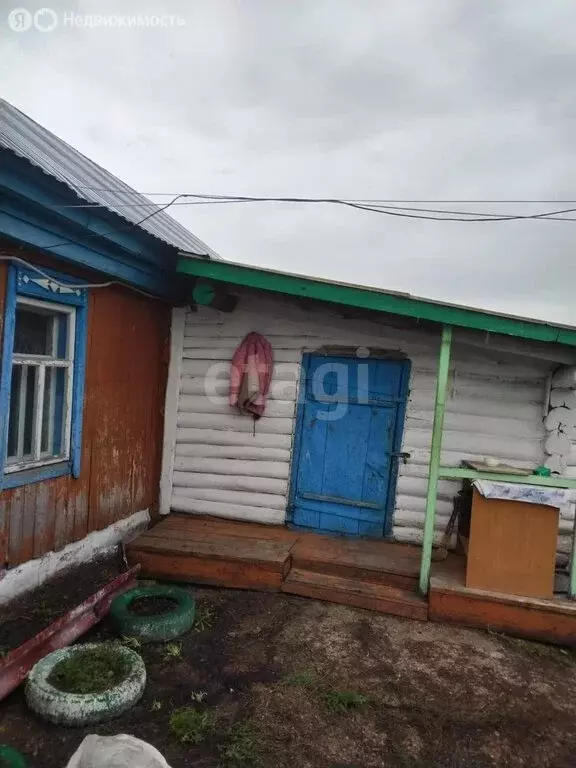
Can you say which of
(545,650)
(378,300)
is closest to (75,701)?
(545,650)

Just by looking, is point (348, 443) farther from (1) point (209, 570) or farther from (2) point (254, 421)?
(1) point (209, 570)

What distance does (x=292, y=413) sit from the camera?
6285mm

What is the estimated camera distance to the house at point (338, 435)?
4.98 meters

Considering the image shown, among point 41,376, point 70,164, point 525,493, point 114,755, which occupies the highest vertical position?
point 70,164

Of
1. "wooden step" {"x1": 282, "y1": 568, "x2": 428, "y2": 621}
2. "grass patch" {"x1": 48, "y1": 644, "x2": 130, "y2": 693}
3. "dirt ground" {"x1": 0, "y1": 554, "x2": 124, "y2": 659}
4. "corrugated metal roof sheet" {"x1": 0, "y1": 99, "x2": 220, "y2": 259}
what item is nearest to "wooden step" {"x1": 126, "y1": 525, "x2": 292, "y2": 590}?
"wooden step" {"x1": 282, "y1": 568, "x2": 428, "y2": 621}

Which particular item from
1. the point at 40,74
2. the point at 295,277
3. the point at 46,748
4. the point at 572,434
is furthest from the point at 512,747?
the point at 40,74

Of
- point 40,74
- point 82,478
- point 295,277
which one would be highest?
point 40,74

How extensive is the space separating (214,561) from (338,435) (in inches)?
82.8

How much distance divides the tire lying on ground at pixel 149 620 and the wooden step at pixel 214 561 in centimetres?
67

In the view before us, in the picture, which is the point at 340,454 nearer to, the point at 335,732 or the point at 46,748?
the point at 335,732

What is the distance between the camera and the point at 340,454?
6.16 metres

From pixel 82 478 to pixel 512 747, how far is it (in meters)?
4.27

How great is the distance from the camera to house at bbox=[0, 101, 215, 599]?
3992 millimetres

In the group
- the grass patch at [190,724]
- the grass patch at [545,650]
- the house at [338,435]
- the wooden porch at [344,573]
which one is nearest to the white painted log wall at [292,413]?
the house at [338,435]
